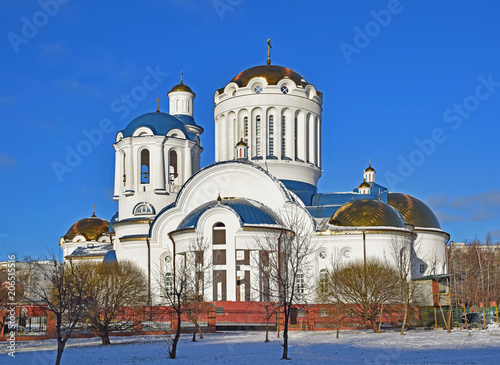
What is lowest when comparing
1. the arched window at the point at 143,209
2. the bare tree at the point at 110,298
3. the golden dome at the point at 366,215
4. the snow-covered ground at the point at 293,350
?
the snow-covered ground at the point at 293,350

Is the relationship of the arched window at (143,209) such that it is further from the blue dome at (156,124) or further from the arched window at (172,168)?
the blue dome at (156,124)

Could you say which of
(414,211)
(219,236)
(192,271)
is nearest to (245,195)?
(219,236)

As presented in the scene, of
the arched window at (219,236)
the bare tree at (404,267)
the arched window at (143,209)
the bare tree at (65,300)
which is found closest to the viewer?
the bare tree at (65,300)

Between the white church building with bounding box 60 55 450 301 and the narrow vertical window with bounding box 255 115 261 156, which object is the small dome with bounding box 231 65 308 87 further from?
the narrow vertical window with bounding box 255 115 261 156

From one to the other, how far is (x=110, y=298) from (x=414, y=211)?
67.7 feet

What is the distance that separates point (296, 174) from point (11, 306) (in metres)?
20.9

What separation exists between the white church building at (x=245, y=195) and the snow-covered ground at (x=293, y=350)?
8783 mm

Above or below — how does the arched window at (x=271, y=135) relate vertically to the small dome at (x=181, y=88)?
below

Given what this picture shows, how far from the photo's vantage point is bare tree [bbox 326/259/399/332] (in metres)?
26.8

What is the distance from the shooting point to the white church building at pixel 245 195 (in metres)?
33.5

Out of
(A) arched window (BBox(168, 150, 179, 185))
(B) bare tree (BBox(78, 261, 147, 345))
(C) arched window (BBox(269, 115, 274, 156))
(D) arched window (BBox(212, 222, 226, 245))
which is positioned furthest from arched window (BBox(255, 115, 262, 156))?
(B) bare tree (BBox(78, 261, 147, 345))

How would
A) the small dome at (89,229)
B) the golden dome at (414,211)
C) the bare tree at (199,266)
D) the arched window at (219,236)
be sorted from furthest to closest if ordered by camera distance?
the small dome at (89,229), the golden dome at (414,211), the arched window at (219,236), the bare tree at (199,266)

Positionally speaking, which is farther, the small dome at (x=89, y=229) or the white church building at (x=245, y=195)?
the small dome at (x=89, y=229)

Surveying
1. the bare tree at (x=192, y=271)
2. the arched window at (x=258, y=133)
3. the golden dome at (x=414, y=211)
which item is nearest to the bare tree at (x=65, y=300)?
the bare tree at (x=192, y=271)
